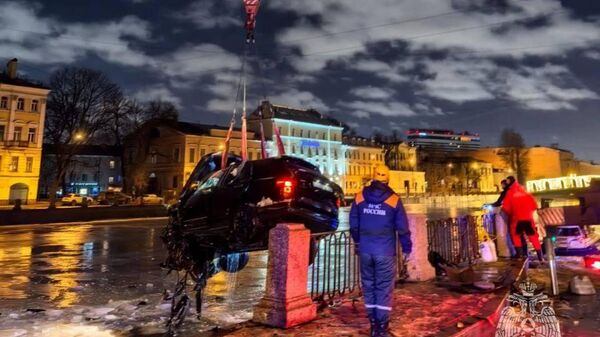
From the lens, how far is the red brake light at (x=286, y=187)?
347 inches

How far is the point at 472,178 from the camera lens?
113 m

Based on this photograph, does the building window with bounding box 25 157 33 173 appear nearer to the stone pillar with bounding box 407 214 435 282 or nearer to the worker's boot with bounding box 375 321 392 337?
the stone pillar with bounding box 407 214 435 282

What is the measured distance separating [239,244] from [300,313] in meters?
4.45

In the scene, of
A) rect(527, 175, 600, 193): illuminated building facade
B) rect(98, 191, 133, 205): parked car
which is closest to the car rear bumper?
rect(527, 175, 600, 193): illuminated building facade

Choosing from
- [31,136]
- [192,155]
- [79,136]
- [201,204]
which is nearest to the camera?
[201,204]

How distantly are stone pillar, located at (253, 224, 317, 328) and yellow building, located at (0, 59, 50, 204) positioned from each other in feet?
191

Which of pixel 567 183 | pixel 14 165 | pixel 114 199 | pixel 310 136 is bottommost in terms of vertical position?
pixel 567 183

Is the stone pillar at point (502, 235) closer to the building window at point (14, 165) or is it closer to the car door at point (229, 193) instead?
the car door at point (229, 193)

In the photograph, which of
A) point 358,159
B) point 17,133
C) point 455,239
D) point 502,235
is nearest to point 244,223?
point 455,239

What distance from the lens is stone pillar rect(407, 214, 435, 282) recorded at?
8.21 m

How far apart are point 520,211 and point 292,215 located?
5414 millimetres

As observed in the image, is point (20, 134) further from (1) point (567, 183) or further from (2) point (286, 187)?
(1) point (567, 183)

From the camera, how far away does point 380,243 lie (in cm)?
514

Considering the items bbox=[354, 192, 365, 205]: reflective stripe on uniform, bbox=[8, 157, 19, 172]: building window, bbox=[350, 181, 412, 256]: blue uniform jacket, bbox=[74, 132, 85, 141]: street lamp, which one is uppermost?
bbox=[74, 132, 85, 141]: street lamp
